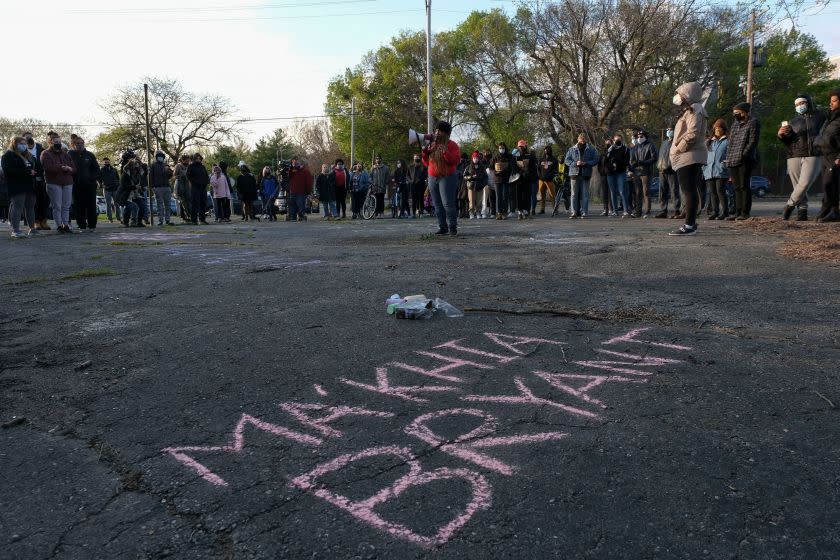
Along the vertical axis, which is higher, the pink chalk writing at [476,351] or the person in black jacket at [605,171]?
the person in black jacket at [605,171]

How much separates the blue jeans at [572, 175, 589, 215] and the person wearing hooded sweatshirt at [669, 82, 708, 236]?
5.52 m

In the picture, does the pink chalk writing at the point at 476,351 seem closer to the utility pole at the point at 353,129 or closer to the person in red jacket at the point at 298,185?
the person in red jacket at the point at 298,185

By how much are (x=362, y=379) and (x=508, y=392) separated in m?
0.75

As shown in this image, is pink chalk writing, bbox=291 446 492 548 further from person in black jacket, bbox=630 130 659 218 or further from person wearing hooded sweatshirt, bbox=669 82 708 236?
person in black jacket, bbox=630 130 659 218

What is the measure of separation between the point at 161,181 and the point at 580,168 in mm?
10042

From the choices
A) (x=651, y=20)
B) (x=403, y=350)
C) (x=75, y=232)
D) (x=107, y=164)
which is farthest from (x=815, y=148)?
(x=651, y=20)

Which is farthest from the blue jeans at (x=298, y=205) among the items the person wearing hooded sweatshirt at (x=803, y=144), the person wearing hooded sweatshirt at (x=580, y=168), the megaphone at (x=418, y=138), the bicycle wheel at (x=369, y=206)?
the person wearing hooded sweatshirt at (x=803, y=144)

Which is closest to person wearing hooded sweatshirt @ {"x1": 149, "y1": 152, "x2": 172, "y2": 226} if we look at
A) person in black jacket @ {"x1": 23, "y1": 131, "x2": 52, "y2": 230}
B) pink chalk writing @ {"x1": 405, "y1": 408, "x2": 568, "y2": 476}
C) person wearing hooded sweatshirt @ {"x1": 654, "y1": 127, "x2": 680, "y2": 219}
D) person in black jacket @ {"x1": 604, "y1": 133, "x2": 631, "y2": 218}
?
person in black jacket @ {"x1": 23, "y1": 131, "x2": 52, "y2": 230}

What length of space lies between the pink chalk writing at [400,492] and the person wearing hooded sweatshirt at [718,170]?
1112 centimetres

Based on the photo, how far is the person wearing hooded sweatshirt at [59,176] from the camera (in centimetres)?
1153

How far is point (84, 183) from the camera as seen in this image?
13.1m

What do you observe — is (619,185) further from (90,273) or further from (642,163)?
(90,273)

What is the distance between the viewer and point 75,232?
1289 centimetres

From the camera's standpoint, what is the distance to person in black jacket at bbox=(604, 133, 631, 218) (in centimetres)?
1327
